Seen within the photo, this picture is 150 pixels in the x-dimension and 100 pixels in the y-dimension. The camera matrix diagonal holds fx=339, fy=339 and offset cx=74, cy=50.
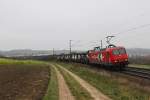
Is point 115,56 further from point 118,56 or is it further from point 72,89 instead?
point 72,89

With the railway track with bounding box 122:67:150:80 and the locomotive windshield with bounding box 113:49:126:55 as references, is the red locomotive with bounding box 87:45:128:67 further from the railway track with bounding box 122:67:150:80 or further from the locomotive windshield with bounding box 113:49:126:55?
the railway track with bounding box 122:67:150:80

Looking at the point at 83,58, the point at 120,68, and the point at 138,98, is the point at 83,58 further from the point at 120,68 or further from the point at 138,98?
the point at 138,98

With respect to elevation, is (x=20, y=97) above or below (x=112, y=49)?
below

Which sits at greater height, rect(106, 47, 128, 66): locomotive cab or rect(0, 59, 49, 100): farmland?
rect(106, 47, 128, 66): locomotive cab

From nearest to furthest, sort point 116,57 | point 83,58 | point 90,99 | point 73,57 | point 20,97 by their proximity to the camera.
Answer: point 90,99, point 20,97, point 116,57, point 83,58, point 73,57

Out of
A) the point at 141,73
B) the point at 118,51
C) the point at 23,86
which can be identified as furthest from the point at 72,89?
the point at 118,51

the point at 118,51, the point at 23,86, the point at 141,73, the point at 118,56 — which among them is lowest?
the point at 23,86

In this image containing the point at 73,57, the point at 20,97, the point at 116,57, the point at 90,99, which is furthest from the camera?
the point at 73,57

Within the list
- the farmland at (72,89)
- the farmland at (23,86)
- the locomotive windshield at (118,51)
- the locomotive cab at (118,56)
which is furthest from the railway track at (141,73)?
the farmland at (23,86)

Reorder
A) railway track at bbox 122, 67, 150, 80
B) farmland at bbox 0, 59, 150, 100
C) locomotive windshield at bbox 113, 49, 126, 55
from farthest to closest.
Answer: locomotive windshield at bbox 113, 49, 126, 55 < railway track at bbox 122, 67, 150, 80 < farmland at bbox 0, 59, 150, 100

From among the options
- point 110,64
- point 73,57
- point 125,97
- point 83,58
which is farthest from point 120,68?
point 73,57

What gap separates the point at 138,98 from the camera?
59.0 ft

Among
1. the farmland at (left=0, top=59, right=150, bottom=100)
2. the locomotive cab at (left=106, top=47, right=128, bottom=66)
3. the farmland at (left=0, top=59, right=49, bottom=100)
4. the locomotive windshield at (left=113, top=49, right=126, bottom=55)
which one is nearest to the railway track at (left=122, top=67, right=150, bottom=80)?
the farmland at (left=0, top=59, right=150, bottom=100)

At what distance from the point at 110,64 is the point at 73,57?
178 feet
